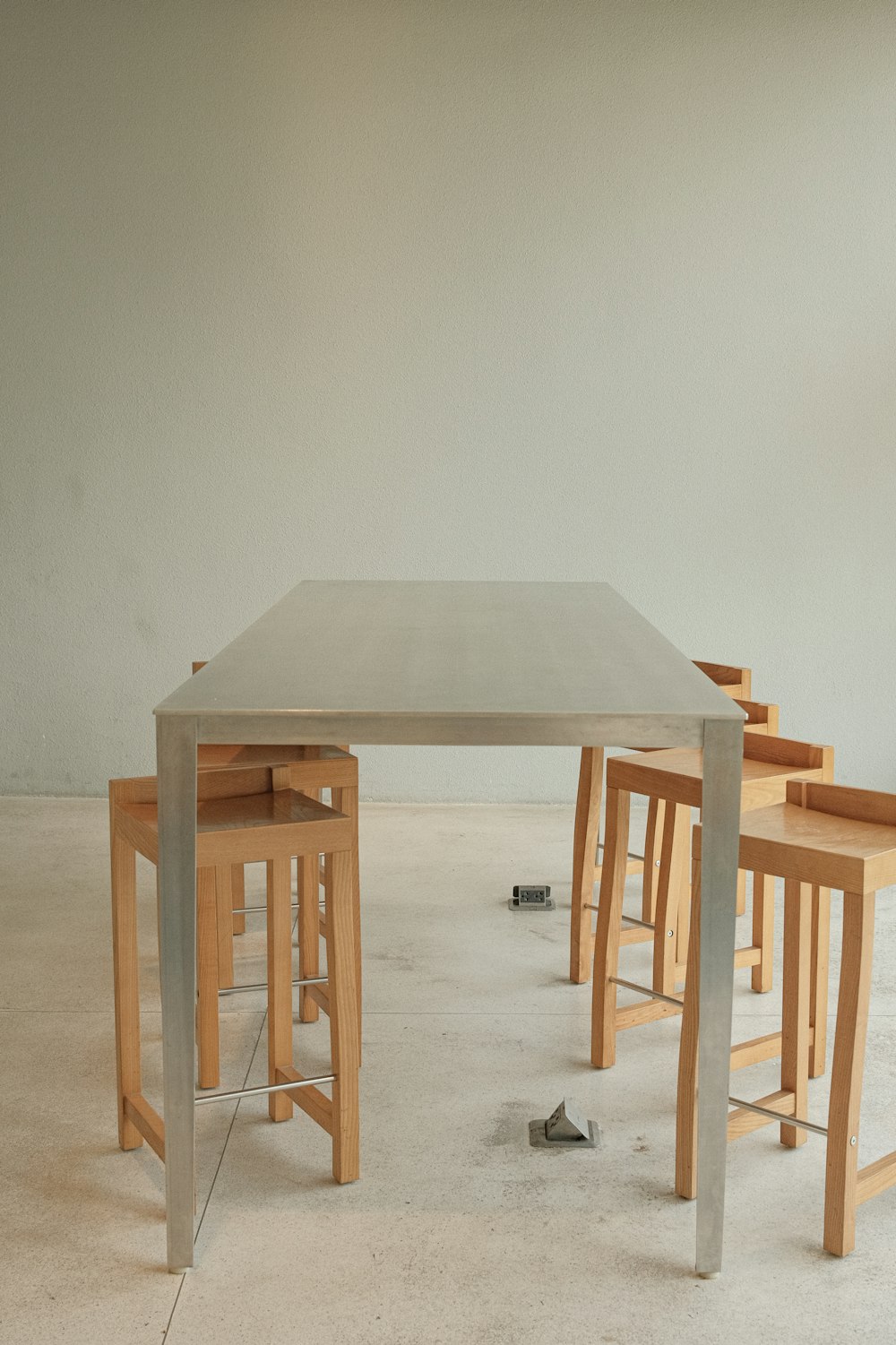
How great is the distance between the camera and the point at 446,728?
1.90 metres

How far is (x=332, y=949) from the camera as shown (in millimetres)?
2301

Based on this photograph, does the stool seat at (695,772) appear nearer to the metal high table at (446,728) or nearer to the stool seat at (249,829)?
the metal high table at (446,728)

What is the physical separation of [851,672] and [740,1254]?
3.54m

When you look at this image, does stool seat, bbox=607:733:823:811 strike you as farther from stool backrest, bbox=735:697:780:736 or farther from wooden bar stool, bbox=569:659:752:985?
wooden bar stool, bbox=569:659:752:985

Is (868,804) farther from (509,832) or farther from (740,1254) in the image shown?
(509,832)

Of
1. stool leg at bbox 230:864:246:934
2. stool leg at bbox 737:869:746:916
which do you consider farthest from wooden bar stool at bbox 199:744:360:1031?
stool leg at bbox 737:869:746:916

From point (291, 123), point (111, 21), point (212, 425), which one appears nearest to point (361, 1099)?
point (212, 425)

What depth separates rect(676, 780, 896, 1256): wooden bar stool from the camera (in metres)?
2.09

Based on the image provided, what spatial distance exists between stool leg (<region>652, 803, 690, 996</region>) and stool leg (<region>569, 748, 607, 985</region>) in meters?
0.23

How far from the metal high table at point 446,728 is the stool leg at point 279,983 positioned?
447 mm

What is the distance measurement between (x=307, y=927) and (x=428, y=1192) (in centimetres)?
95

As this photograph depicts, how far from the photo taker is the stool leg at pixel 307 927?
3.06 m

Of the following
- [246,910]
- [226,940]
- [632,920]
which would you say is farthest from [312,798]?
[632,920]

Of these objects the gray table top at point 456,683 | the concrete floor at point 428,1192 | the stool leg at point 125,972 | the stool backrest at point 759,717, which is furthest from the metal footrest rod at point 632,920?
the stool leg at point 125,972
